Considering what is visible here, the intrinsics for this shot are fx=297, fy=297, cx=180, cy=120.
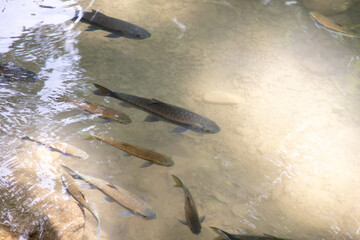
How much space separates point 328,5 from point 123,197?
471 cm

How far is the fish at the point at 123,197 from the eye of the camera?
2215 millimetres

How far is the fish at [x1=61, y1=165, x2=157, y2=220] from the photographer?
2215 mm

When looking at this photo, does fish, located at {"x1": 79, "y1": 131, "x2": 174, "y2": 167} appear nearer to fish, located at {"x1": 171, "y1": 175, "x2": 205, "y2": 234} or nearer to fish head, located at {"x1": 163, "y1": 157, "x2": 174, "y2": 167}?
fish head, located at {"x1": 163, "y1": 157, "x2": 174, "y2": 167}

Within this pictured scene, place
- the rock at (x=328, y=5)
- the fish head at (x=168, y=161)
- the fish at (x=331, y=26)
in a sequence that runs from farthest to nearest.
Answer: the rock at (x=328, y=5), the fish at (x=331, y=26), the fish head at (x=168, y=161)

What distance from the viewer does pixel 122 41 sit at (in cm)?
404

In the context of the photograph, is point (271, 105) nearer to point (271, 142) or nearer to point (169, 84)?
point (271, 142)

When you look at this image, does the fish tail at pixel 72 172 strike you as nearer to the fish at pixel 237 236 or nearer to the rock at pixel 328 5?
the fish at pixel 237 236

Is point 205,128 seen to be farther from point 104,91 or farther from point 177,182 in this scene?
point 104,91

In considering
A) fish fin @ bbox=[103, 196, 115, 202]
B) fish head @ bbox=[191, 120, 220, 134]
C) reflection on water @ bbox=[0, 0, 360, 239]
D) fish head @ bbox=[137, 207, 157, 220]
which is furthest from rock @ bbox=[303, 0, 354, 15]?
fish fin @ bbox=[103, 196, 115, 202]

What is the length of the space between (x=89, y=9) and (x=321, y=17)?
11.1 feet

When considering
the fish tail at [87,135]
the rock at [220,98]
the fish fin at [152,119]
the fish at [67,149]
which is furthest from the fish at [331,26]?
the fish at [67,149]

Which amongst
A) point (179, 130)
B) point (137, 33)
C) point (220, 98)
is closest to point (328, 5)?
point (220, 98)

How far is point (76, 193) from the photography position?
7.44 feet

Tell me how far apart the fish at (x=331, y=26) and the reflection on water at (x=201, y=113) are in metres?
0.20
